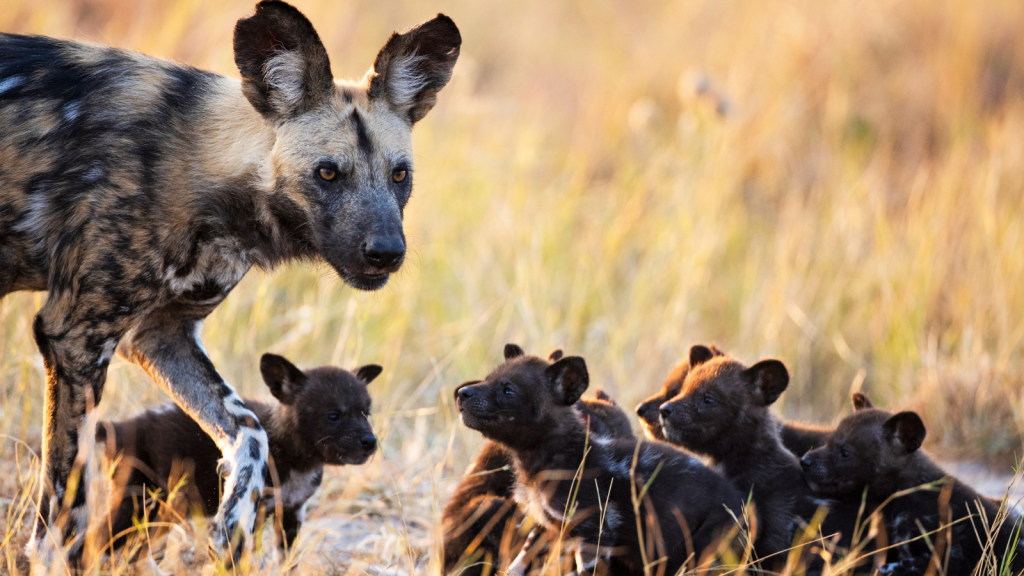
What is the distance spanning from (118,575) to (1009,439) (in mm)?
5029

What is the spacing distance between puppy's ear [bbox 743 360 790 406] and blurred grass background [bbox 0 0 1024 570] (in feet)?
4.74

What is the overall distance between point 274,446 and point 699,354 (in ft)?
6.72

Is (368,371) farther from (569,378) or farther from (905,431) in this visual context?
(905,431)

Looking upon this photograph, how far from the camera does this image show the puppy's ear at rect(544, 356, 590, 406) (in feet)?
14.1

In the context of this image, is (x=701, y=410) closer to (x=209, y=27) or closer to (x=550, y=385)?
(x=550, y=385)

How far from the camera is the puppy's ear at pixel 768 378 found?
4484 mm

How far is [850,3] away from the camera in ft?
37.9

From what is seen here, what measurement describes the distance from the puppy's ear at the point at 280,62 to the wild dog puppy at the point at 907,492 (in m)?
2.54

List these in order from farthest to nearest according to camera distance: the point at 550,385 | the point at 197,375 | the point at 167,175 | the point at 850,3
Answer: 1. the point at 850,3
2. the point at 550,385
3. the point at 197,375
4. the point at 167,175

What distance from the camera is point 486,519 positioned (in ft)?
14.2

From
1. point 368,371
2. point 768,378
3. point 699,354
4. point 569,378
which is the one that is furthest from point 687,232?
point 569,378

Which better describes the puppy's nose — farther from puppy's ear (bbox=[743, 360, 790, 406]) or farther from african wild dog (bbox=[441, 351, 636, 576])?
puppy's ear (bbox=[743, 360, 790, 406])

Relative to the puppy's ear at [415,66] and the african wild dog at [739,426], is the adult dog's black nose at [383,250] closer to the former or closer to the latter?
the puppy's ear at [415,66]

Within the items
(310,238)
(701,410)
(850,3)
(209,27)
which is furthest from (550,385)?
(850,3)
